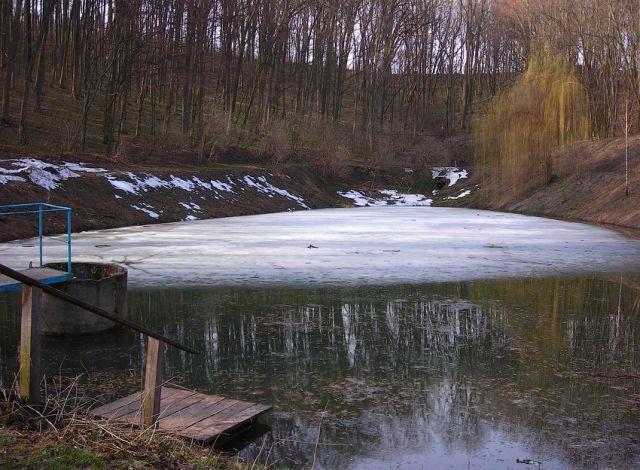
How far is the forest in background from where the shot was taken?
36.8 m

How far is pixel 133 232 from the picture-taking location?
22859 mm

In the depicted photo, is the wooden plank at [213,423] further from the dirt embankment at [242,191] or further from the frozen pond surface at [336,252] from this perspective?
the dirt embankment at [242,191]

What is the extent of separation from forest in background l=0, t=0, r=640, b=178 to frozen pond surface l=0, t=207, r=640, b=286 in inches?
469

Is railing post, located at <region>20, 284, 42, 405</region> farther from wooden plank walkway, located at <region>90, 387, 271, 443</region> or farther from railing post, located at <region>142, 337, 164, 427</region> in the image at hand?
wooden plank walkway, located at <region>90, 387, 271, 443</region>

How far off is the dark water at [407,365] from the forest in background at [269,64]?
868 inches

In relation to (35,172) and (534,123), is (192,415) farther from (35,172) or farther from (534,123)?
(534,123)

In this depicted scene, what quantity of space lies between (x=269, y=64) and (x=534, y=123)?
21739mm

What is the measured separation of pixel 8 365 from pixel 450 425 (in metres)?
5.11

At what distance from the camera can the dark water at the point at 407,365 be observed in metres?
6.15

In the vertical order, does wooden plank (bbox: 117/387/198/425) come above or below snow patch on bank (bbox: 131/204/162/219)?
below

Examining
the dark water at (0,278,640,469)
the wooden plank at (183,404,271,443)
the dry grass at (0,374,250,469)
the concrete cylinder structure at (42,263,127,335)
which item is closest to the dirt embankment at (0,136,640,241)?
the concrete cylinder structure at (42,263,127,335)

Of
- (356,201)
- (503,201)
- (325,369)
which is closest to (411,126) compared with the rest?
(356,201)

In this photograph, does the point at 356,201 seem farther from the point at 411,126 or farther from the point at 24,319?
the point at 24,319

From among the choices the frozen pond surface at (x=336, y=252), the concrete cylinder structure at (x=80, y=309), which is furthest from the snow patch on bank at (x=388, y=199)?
the concrete cylinder structure at (x=80, y=309)
